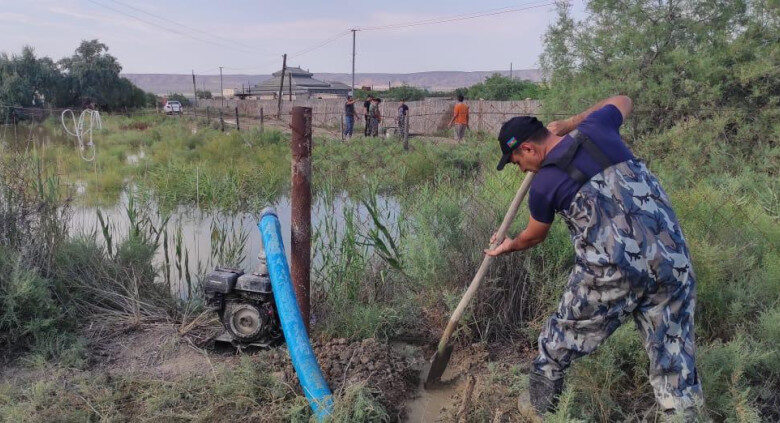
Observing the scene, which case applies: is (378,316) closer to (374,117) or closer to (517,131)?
(517,131)

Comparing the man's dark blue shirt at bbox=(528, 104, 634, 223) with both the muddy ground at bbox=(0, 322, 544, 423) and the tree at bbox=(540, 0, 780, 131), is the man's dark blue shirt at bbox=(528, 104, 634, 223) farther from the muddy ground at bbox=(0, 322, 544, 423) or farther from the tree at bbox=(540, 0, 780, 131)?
the tree at bbox=(540, 0, 780, 131)

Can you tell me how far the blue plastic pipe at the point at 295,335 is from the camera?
2.84m

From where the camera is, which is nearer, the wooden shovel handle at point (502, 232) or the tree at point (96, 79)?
the wooden shovel handle at point (502, 232)

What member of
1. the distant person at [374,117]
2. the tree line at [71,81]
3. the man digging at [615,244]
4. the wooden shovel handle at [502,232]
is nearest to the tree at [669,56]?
the wooden shovel handle at [502,232]

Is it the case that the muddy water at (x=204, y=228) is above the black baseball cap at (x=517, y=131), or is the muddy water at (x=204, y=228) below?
below

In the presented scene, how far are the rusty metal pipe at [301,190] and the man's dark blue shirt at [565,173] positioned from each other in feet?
4.60

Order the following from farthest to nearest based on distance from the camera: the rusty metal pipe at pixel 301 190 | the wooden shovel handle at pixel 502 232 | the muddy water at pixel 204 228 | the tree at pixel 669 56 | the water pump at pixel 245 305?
the tree at pixel 669 56 → the muddy water at pixel 204 228 → the water pump at pixel 245 305 → the rusty metal pipe at pixel 301 190 → the wooden shovel handle at pixel 502 232

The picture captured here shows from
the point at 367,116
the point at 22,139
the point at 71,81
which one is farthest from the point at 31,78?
the point at 22,139

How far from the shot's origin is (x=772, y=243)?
4125 mm

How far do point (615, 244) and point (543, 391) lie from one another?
85cm

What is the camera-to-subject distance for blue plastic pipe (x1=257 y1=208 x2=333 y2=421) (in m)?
2.84

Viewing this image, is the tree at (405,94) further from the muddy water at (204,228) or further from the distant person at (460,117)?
the muddy water at (204,228)

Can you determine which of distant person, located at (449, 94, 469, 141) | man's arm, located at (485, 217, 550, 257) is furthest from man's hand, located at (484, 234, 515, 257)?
distant person, located at (449, 94, 469, 141)

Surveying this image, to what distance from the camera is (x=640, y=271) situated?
94.8 inches
